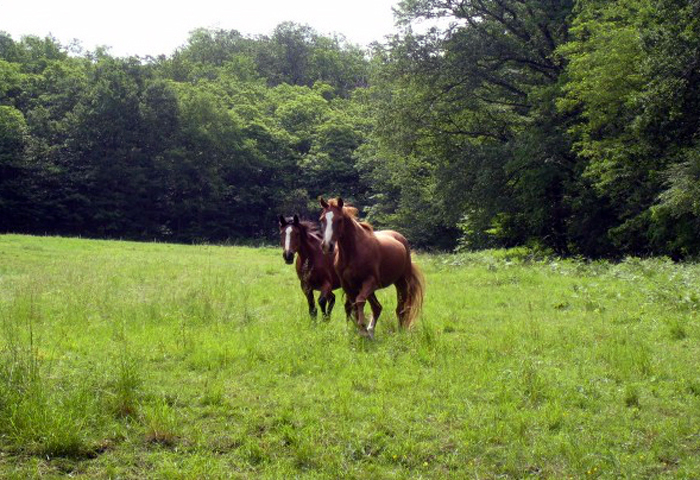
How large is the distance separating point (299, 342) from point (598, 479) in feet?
14.9

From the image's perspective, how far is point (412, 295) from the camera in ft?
35.3

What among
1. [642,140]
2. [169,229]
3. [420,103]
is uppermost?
[420,103]

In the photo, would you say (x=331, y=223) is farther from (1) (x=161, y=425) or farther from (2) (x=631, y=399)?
(2) (x=631, y=399)

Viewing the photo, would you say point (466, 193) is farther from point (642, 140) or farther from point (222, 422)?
point (222, 422)

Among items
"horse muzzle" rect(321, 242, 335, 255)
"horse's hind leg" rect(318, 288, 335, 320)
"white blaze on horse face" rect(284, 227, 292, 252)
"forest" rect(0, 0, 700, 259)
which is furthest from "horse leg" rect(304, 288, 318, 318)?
"forest" rect(0, 0, 700, 259)

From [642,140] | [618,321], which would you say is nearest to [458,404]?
[618,321]

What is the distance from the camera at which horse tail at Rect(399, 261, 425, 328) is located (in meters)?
10.1

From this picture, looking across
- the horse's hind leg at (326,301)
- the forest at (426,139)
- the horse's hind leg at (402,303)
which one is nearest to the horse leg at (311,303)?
the horse's hind leg at (326,301)

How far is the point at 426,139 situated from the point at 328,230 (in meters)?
23.8

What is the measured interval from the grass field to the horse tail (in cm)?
34

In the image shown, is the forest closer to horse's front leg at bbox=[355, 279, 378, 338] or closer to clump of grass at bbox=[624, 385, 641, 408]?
horse's front leg at bbox=[355, 279, 378, 338]

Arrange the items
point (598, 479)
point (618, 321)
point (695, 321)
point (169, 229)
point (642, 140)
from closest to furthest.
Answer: point (598, 479) < point (695, 321) < point (618, 321) < point (642, 140) < point (169, 229)

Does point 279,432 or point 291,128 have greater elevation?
point 291,128

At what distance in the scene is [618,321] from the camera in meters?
10.9
